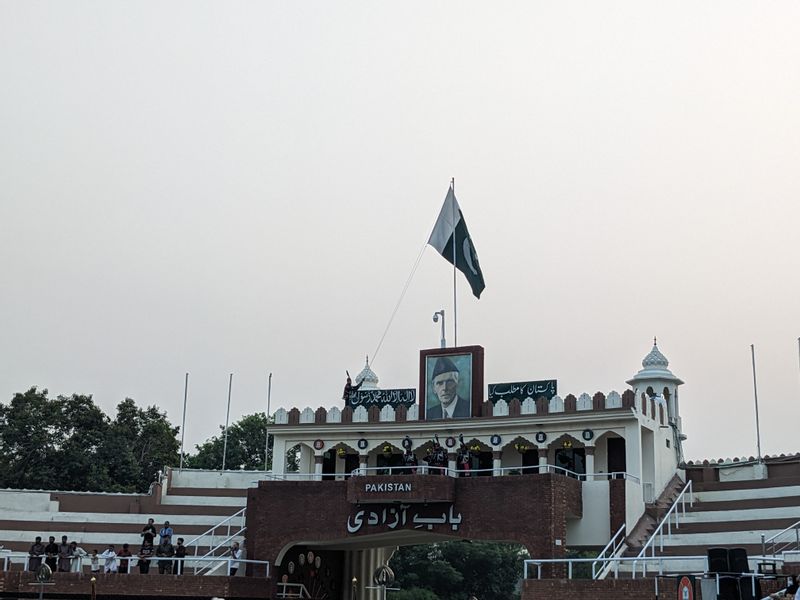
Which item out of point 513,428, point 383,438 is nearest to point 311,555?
point 383,438

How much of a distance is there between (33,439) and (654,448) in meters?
34.0

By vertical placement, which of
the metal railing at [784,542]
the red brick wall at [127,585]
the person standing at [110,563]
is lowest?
the red brick wall at [127,585]

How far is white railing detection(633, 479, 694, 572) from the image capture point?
37.4 metres

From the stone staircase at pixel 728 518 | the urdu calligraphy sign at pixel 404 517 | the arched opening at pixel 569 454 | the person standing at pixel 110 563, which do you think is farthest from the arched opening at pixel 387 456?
the person standing at pixel 110 563

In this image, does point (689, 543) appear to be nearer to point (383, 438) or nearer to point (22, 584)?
point (383, 438)

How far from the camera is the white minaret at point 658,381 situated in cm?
5044

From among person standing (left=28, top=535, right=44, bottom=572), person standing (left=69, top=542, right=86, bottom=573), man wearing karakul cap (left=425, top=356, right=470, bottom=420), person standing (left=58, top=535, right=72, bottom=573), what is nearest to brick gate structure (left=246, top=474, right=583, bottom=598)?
man wearing karakul cap (left=425, top=356, right=470, bottom=420)

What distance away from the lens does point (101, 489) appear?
201ft

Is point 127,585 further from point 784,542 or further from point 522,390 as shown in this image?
point 784,542

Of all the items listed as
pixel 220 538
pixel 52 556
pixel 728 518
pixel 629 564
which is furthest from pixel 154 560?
pixel 728 518

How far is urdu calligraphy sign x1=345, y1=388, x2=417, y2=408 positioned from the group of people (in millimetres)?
10471

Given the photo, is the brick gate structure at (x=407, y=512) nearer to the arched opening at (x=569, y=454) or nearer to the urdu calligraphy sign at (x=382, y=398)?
the arched opening at (x=569, y=454)

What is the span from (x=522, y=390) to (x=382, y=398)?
609 centimetres

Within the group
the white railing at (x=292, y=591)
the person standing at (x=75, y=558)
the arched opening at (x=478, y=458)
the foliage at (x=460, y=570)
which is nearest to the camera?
the person standing at (x=75, y=558)
